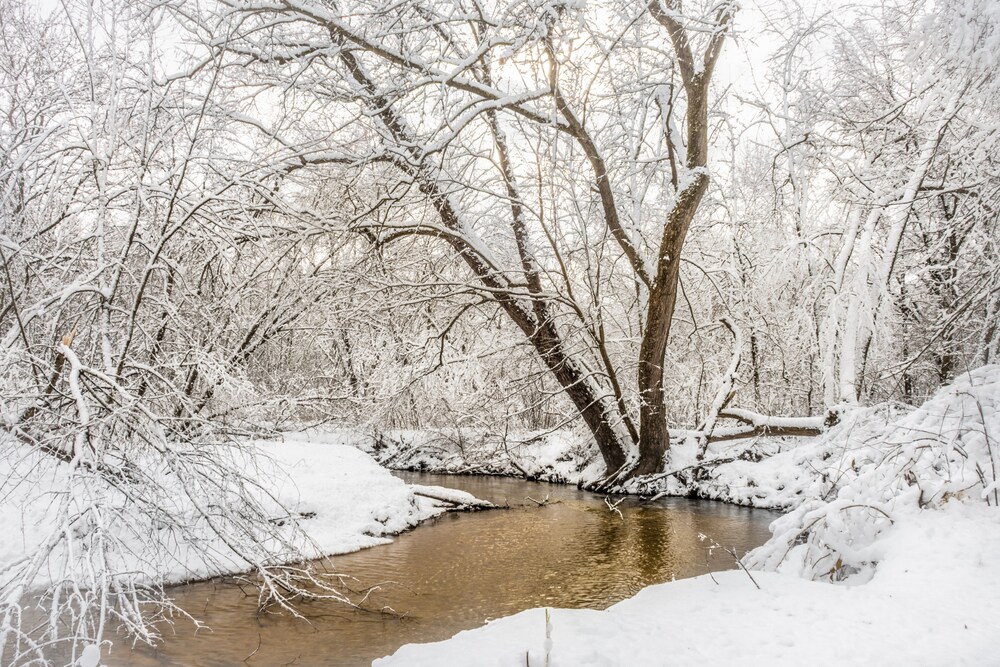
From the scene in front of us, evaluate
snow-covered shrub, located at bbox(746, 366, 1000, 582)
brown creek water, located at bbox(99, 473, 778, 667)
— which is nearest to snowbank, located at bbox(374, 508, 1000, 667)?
snow-covered shrub, located at bbox(746, 366, 1000, 582)

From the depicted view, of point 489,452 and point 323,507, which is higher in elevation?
point 489,452

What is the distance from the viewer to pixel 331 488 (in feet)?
31.1

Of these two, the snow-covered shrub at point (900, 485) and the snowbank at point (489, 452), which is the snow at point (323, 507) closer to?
the snowbank at point (489, 452)

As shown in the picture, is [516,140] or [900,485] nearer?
[900,485]

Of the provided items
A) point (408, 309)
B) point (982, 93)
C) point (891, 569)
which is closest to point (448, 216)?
point (408, 309)

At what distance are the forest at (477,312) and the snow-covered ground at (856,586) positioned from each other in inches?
1.3

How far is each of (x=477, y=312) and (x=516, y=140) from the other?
11.6 ft

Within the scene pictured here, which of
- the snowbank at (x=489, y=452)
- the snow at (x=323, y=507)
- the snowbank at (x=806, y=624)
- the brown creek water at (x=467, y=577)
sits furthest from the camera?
the snowbank at (x=489, y=452)

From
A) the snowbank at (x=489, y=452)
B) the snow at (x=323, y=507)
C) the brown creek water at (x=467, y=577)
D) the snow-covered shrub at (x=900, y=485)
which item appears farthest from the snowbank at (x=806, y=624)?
the snowbank at (x=489, y=452)

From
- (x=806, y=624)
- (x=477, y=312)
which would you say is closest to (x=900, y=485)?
(x=806, y=624)

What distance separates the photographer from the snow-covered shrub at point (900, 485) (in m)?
5.00

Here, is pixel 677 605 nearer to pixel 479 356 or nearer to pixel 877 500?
pixel 877 500

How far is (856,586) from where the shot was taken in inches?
184

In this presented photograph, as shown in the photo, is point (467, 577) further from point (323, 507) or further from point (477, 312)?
point (477, 312)
